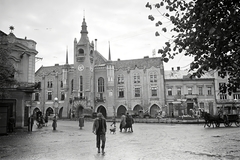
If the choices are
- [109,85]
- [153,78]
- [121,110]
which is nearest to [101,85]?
[109,85]

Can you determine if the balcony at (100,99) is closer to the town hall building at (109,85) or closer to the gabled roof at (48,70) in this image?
the town hall building at (109,85)

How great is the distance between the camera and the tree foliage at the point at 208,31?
659cm

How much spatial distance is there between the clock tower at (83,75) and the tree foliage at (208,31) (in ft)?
154

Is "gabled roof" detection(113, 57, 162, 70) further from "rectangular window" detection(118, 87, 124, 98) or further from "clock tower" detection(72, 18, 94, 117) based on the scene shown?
"clock tower" detection(72, 18, 94, 117)

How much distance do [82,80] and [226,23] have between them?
50.6 meters

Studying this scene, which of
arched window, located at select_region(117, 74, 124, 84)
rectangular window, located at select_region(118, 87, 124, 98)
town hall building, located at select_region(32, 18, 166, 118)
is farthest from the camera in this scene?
arched window, located at select_region(117, 74, 124, 84)

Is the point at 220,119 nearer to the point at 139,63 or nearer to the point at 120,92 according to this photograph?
the point at 120,92

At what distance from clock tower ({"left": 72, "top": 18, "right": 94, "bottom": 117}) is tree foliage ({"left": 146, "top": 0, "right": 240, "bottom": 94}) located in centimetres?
4686

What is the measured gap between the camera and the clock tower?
54.5 m

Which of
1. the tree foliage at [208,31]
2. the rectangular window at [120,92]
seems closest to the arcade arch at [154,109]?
the rectangular window at [120,92]

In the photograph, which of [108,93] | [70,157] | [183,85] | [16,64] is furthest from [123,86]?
[70,157]

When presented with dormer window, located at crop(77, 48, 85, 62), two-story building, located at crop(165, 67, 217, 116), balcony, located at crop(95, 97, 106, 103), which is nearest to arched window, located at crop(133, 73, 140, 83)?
two-story building, located at crop(165, 67, 217, 116)

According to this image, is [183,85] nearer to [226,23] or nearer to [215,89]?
[215,89]

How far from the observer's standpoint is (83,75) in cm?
5584
